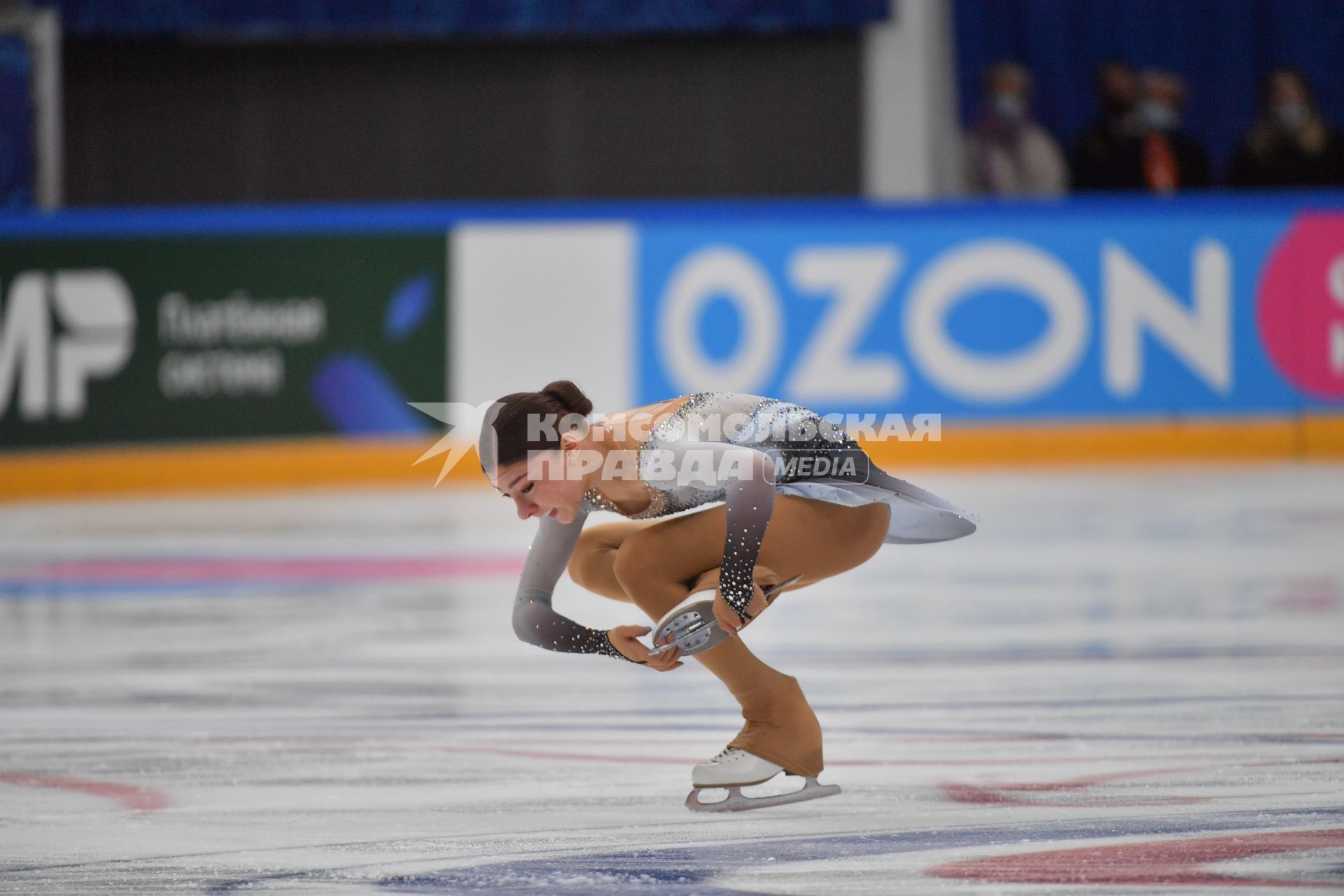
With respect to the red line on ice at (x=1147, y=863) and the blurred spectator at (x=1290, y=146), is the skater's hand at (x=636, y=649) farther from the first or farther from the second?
the blurred spectator at (x=1290, y=146)

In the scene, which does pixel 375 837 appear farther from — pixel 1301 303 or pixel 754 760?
pixel 1301 303

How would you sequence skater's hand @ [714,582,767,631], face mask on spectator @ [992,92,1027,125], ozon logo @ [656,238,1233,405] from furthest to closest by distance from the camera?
face mask on spectator @ [992,92,1027,125]
ozon logo @ [656,238,1233,405]
skater's hand @ [714,582,767,631]

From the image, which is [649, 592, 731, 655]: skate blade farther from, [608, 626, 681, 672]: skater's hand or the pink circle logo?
the pink circle logo

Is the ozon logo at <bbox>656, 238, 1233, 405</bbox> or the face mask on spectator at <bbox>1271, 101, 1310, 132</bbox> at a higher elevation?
the face mask on spectator at <bbox>1271, 101, 1310, 132</bbox>

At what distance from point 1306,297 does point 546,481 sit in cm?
821

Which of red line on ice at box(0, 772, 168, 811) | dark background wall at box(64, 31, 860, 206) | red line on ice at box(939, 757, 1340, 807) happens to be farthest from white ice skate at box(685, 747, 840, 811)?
dark background wall at box(64, 31, 860, 206)

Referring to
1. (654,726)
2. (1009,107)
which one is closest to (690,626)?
(654,726)

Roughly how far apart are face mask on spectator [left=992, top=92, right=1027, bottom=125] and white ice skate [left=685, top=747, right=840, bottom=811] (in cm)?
907

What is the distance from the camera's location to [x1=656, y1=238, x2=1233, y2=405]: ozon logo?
34.0ft

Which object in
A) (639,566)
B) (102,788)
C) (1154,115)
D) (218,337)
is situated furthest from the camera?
(1154,115)

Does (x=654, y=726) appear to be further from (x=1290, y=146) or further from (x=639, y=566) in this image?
(x=1290, y=146)

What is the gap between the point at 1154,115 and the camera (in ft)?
38.0

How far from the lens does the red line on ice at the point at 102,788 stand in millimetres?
3508

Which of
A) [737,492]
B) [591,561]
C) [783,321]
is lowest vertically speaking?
[591,561]
